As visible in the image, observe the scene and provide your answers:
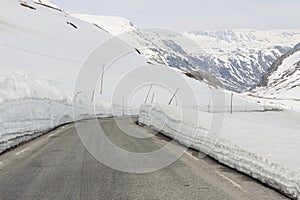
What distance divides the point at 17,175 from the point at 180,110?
991cm

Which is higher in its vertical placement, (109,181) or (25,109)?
(25,109)

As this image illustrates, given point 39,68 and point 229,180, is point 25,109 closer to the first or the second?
point 229,180

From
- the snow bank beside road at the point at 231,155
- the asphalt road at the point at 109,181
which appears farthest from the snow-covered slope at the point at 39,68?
the snow bank beside road at the point at 231,155

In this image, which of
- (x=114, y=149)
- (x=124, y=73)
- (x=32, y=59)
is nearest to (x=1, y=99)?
(x=114, y=149)

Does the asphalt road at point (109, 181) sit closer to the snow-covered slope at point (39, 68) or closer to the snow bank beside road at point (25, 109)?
the snow bank beside road at point (25, 109)

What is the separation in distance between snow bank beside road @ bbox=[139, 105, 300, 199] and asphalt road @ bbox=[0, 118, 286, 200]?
0.70ft

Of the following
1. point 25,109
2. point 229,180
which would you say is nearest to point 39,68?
point 25,109

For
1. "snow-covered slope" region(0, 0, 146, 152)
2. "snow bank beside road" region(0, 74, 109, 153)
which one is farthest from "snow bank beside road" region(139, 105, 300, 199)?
"snow-covered slope" region(0, 0, 146, 152)

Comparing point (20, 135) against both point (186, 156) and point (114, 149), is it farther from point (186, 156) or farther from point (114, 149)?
point (186, 156)

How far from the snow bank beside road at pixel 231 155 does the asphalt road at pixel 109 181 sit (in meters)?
0.21

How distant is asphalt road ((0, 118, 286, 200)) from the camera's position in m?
7.67

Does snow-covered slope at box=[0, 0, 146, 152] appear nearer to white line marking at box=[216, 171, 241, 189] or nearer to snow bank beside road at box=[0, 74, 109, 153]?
snow bank beside road at box=[0, 74, 109, 153]

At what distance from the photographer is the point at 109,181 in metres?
8.68

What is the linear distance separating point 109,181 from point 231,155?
3695mm
